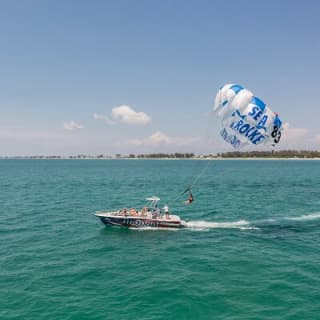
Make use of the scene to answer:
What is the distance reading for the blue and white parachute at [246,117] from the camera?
28.1 metres

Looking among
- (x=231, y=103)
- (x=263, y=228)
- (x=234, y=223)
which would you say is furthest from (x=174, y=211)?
(x=231, y=103)

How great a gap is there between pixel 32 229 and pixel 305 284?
28564mm

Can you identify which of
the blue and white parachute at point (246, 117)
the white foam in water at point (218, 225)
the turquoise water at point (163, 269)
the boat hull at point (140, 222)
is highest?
the blue and white parachute at point (246, 117)

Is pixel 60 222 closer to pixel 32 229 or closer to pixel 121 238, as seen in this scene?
pixel 32 229

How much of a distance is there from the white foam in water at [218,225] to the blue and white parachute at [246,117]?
10.9 meters

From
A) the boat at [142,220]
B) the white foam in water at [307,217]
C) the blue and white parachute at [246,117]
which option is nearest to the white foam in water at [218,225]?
the boat at [142,220]

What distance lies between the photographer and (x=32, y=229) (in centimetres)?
3538

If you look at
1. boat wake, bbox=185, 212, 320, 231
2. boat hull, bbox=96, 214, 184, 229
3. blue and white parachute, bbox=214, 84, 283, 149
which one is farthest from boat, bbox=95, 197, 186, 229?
blue and white parachute, bbox=214, 84, 283, 149

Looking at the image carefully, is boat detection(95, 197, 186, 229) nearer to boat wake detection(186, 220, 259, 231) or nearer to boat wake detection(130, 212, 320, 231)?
boat wake detection(130, 212, 320, 231)

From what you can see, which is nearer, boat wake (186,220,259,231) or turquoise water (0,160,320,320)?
turquoise water (0,160,320,320)

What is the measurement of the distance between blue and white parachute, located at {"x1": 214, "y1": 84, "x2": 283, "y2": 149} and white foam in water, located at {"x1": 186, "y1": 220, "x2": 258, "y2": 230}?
35.8 ft

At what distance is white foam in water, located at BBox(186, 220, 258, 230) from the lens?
35263 mm

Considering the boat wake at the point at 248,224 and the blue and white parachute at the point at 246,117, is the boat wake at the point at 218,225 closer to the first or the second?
the boat wake at the point at 248,224

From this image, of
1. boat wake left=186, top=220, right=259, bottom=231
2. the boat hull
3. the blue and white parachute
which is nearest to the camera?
the blue and white parachute
